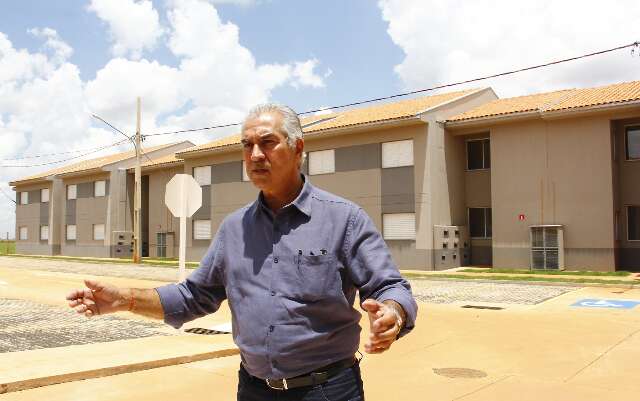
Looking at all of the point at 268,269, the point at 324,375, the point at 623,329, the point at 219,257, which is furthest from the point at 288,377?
the point at 623,329

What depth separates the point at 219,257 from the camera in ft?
8.42

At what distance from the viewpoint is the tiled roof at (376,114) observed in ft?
88.1

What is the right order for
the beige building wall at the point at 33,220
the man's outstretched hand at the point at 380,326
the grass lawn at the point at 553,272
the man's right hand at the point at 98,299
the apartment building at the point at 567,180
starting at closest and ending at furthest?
the man's outstretched hand at the point at 380,326, the man's right hand at the point at 98,299, the grass lawn at the point at 553,272, the apartment building at the point at 567,180, the beige building wall at the point at 33,220

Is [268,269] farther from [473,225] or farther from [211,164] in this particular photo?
[211,164]

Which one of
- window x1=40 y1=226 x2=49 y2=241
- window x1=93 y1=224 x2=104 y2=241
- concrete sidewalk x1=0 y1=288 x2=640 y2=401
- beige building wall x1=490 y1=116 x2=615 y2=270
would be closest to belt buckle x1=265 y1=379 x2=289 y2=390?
concrete sidewalk x1=0 y1=288 x2=640 y2=401

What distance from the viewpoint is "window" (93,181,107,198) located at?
143ft

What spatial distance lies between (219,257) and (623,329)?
9.20 meters

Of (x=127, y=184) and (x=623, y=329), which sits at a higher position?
(x=127, y=184)

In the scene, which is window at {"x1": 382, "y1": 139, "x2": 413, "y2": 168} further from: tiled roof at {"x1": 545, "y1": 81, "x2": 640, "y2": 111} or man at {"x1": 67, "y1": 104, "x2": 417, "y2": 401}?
man at {"x1": 67, "y1": 104, "x2": 417, "y2": 401}

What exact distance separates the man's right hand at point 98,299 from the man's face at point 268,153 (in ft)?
2.45

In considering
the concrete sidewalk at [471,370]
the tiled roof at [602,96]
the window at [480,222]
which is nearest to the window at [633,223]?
the tiled roof at [602,96]

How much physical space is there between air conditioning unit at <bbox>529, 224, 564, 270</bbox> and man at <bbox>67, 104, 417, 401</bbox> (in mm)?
22963

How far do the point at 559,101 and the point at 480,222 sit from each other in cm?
627

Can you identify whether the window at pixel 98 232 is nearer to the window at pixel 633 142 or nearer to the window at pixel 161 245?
the window at pixel 161 245
